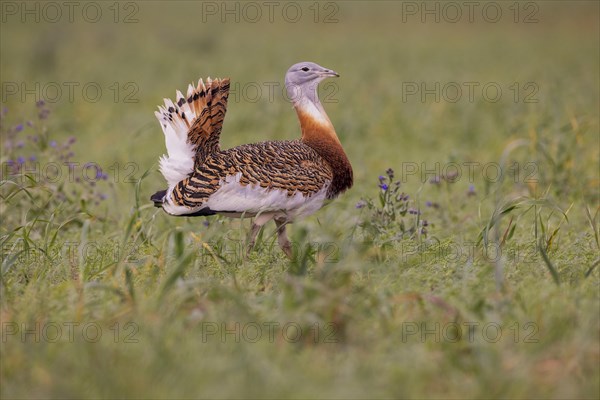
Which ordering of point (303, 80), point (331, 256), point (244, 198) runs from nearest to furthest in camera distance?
point (331, 256) → point (244, 198) → point (303, 80)

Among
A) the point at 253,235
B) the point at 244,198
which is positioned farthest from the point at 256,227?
the point at 244,198

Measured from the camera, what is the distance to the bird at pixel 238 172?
382cm

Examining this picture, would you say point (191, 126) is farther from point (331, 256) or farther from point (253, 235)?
point (331, 256)

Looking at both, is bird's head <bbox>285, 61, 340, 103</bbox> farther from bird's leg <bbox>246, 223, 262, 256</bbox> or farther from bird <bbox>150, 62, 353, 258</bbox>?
bird's leg <bbox>246, 223, 262, 256</bbox>

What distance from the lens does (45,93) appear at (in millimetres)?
8914

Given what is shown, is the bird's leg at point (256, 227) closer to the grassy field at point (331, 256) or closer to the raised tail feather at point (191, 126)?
the grassy field at point (331, 256)

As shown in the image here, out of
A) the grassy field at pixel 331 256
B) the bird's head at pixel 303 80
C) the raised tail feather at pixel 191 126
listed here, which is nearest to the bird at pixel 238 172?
the raised tail feather at pixel 191 126

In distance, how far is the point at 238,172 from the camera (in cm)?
385

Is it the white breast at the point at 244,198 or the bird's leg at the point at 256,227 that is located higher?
the white breast at the point at 244,198

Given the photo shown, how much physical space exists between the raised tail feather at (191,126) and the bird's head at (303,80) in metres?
0.47

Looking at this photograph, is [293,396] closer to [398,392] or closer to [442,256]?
[398,392]

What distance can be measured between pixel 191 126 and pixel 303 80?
0.77 m

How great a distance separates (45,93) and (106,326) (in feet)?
21.7

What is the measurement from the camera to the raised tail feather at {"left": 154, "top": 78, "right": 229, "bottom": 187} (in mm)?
3973
